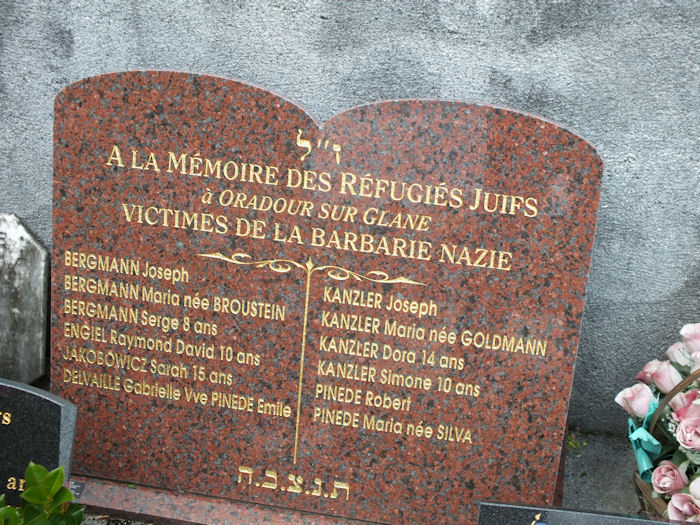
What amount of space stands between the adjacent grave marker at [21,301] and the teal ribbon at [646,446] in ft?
8.07

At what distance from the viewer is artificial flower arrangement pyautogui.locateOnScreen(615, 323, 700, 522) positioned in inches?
91.6

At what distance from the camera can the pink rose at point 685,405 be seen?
7.86 feet

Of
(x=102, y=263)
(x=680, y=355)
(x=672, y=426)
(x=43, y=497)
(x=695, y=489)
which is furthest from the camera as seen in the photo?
(x=680, y=355)

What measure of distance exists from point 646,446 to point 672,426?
0.44 ft

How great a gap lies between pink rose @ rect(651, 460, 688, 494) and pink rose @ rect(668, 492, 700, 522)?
6 cm

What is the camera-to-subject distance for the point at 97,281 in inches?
103

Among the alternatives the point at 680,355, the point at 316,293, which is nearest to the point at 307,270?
the point at 316,293

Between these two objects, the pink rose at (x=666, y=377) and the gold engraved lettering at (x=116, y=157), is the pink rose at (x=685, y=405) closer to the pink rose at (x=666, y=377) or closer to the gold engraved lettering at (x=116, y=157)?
the pink rose at (x=666, y=377)

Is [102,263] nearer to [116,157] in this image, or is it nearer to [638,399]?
[116,157]

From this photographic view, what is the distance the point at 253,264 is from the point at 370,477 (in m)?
0.87

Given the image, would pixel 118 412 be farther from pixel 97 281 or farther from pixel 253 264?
pixel 253 264

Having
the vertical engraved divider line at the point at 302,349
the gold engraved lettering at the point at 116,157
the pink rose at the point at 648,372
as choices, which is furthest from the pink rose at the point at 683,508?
the gold engraved lettering at the point at 116,157

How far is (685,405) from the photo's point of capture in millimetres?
2439

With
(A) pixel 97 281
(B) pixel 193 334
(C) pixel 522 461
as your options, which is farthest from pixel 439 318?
(A) pixel 97 281
